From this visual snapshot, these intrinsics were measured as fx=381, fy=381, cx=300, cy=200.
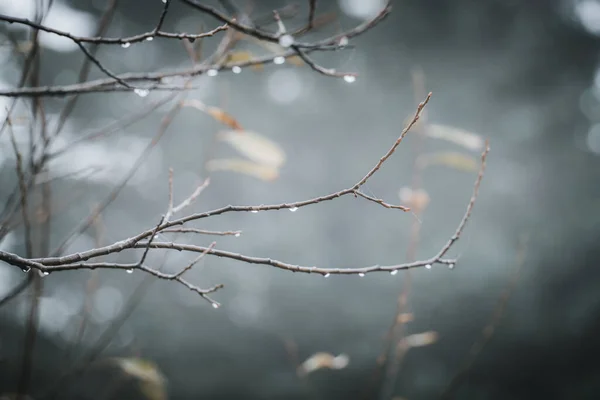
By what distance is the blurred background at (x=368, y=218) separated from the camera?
17.2 ft

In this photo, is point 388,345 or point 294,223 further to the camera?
point 294,223

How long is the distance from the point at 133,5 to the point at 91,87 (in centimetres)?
598

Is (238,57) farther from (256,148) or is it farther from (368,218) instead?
(368,218)

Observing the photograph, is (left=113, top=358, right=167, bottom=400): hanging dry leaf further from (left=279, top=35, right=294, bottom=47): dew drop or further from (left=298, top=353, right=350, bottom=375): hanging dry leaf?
(left=279, top=35, right=294, bottom=47): dew drop

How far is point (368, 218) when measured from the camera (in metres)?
7.26

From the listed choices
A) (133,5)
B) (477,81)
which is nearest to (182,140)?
(133,5)

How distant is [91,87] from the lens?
582 mm

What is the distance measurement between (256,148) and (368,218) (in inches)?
263

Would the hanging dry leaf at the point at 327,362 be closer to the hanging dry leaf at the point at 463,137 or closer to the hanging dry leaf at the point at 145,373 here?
the hanging dry leaf at the point at 145,373

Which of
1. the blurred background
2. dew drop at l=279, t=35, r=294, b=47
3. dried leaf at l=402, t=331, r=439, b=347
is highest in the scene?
the blurred background

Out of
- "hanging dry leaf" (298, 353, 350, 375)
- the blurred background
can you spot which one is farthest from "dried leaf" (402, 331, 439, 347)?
the blurred background

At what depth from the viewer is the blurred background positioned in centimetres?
524

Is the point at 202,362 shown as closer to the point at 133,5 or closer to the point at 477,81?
the point at 133,5

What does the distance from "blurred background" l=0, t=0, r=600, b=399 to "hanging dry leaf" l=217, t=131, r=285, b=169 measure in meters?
4.43
